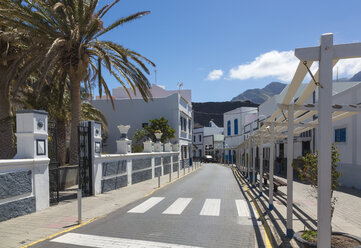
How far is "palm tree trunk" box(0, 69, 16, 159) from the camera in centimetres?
1361

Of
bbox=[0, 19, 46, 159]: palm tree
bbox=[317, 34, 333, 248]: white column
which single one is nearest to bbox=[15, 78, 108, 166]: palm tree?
bbox=[0, 19, 46, 159]: palm tree

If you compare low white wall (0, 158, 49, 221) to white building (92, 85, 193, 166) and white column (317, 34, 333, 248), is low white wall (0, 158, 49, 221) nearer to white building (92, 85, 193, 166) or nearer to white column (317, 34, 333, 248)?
white column (317, 34, 333, 248)

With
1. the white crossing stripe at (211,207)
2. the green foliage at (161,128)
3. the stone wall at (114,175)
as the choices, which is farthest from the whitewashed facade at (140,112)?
the white crossing stripe at (211,207)

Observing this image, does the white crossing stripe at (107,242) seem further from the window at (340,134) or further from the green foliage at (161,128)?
the green foliage at (161,128)

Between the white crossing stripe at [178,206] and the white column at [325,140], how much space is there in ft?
19.8

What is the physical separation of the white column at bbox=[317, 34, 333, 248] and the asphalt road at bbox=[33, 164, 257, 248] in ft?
8.17

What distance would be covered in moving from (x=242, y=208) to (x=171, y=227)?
3648mm

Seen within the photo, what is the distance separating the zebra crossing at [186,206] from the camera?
32.4ft

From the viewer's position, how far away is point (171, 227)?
7.93 meters

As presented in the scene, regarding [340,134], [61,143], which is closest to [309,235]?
[340,134]

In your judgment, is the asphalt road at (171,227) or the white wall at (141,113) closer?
the asphalt road at (171,227)

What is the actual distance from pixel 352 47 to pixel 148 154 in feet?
58.6

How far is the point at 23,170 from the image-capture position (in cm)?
912

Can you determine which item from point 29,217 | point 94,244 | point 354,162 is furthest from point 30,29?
point 354,162
